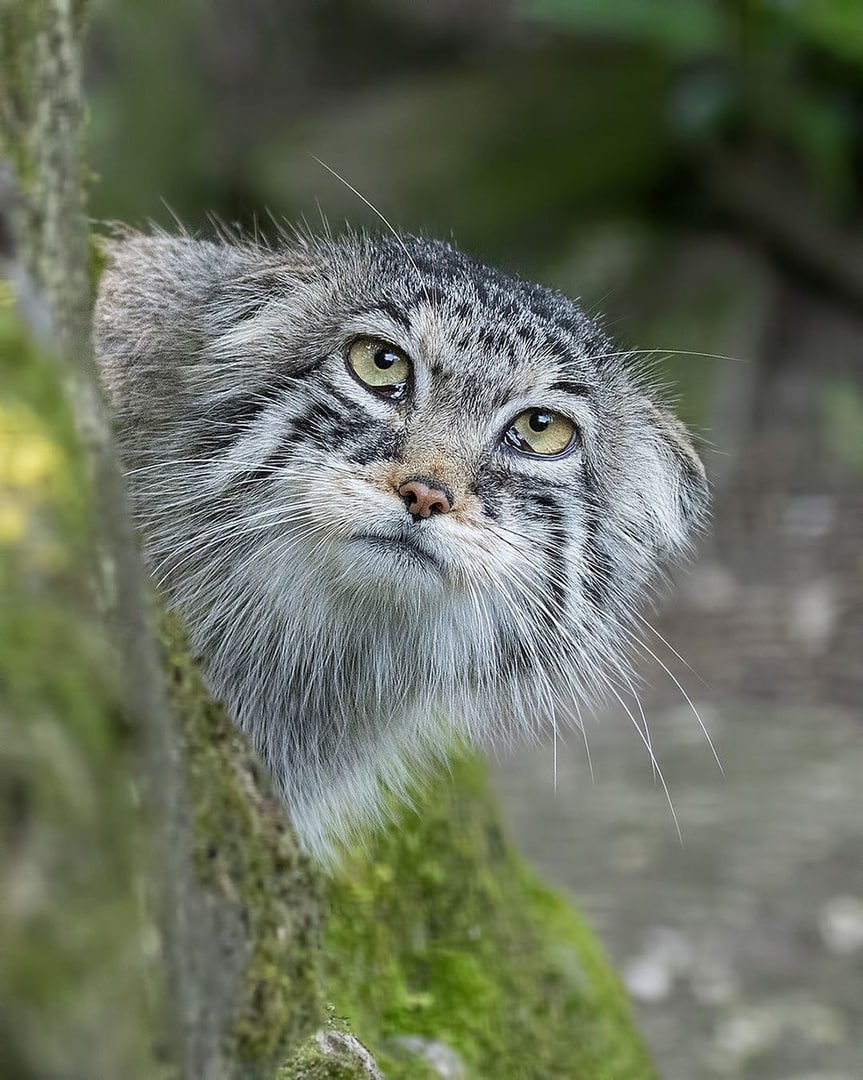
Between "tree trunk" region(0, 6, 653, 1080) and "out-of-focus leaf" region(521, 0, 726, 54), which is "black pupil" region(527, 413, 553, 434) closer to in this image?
"tree trunk" region(0, 6, 653, 1080)

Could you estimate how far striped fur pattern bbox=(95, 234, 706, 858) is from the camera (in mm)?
2525

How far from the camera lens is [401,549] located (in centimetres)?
244

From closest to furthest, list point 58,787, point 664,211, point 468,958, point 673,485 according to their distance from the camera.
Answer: point 58,787
point 673,485
point 468,958
point 664,211

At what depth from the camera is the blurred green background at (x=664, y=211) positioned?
586cm

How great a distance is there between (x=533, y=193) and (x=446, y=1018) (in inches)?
308

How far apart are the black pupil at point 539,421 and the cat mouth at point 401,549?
1.35 ft

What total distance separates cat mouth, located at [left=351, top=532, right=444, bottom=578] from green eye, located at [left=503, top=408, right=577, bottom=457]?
345mm

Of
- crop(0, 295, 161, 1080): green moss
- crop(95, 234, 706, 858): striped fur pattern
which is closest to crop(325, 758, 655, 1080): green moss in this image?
crop(95, 234, 706, 858): striped fur pattern

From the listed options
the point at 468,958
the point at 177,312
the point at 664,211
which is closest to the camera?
the point at 177,312

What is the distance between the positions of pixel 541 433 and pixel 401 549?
0.46 m

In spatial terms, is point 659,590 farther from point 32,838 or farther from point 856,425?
point 856,425

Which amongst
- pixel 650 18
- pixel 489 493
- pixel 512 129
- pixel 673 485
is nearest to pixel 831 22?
pixel 650 18

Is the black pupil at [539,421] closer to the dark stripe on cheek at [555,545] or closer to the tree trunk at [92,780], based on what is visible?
the dark stripe on cheek at [555,545]

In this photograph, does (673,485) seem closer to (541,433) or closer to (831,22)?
(541,433)
